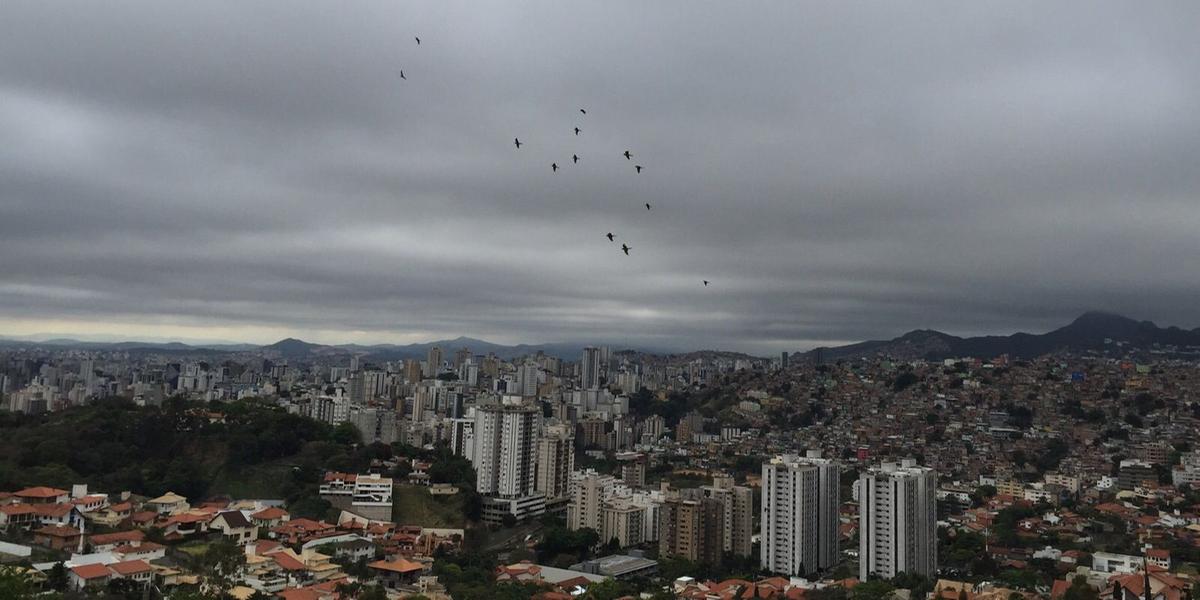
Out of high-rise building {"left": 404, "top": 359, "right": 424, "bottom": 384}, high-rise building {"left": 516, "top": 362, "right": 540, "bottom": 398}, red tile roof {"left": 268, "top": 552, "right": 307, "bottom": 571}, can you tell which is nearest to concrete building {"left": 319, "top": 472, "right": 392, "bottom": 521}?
red tile roof {"left": 268, "top": 552, "right": 307, "bottom": 571}

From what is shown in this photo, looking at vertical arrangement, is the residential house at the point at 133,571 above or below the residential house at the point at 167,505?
above

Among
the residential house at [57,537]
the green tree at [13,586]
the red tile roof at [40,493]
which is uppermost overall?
the green tree at [13,586]

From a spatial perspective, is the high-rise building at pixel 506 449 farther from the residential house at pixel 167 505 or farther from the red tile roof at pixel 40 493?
the red tile roof at pixel 40 493

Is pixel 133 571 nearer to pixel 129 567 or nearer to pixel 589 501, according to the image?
pixel 129 567

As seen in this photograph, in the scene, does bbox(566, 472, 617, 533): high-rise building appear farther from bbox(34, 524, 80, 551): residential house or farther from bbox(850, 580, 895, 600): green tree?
bbox(34, 524, 80, 551): residential house

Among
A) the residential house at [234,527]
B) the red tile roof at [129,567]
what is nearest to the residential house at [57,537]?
the residential house at [234,527]

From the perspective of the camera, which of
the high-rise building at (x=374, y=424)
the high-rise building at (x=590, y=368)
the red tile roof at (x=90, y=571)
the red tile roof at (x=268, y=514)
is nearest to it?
the red tile roof at (x=90, y=571)

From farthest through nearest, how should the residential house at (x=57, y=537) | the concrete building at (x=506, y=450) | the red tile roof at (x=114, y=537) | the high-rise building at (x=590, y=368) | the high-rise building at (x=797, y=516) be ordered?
the high-rise building at (x=590, y=368)
the concrete building at (x=506, y=450)
the high-rise building at (x=797, y=516)
the residential house at (x=57, y=537)
the red tile roof at (x=114, y=537)
